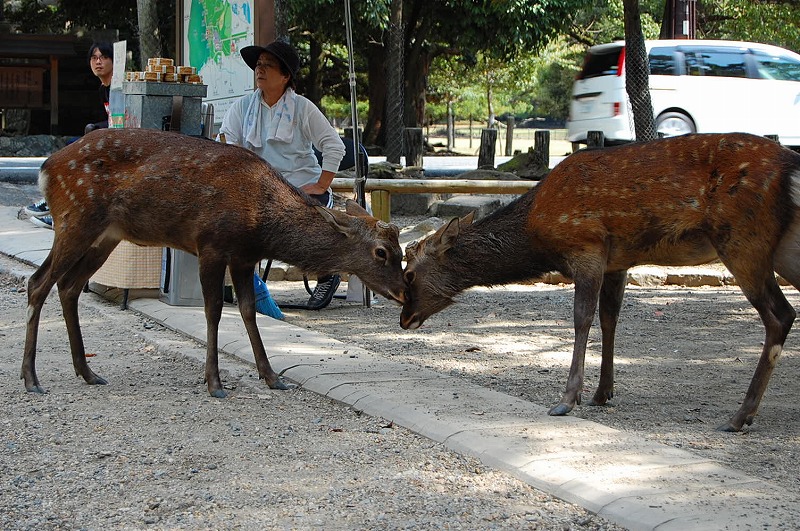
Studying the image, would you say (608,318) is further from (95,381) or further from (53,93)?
(53,93)

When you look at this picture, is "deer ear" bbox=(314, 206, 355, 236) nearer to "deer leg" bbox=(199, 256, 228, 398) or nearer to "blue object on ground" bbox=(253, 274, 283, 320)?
"deer leg" bbox=(199, 256, 228, 398)

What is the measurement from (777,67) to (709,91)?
1377mm

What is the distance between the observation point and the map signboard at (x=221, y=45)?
8812 millimetres

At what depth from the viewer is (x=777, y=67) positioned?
58.1 ft

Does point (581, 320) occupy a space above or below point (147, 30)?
below

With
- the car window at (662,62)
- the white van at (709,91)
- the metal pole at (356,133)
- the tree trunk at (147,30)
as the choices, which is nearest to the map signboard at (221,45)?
the metal pole at (356,133)

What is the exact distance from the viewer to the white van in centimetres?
1734

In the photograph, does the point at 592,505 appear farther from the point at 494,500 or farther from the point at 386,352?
the point at 386,352

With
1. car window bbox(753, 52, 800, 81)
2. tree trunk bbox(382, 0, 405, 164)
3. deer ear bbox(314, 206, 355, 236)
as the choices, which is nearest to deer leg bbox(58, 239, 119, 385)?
deer ear bbox(314, 206, 355, 236)

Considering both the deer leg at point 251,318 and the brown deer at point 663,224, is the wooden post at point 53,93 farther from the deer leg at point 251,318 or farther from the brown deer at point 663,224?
the brown deer at point 663,224

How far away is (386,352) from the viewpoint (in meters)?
→ 6.73

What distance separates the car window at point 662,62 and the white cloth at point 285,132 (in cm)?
1144

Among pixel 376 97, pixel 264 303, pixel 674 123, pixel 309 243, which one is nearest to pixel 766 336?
pixel 309 243

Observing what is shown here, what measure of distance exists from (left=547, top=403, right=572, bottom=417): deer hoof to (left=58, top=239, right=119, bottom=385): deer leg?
2.44 meters
